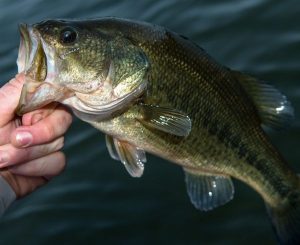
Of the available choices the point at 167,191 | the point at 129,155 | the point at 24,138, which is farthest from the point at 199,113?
the point at 167,191

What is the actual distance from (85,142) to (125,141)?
7.98 feet

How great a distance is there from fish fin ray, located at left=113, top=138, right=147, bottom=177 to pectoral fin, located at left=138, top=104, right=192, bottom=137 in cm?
17

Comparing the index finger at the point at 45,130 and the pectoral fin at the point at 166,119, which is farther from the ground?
the pectoral fin at the point at 166,119

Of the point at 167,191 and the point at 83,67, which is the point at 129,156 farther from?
the point at 167,191

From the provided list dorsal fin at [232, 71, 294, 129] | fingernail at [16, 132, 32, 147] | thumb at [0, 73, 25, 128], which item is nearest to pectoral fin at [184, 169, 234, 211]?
dorsal fin at [232, 71, 294, 129]

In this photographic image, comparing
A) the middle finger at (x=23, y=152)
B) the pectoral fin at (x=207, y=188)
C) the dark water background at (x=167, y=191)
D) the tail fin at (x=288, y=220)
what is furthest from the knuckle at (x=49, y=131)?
the dark water background at (x=167, y=191)

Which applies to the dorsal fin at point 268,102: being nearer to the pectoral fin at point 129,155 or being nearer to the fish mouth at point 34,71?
the pectoral fin at point 129,155

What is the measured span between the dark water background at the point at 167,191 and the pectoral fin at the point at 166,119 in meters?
1.56

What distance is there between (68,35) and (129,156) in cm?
58

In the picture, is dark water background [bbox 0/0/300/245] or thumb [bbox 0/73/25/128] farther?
dark water background [bbox 0/0/300/245]

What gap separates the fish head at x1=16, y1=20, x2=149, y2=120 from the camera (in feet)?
7.35

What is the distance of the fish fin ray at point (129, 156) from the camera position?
2.49m

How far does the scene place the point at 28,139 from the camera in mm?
2451

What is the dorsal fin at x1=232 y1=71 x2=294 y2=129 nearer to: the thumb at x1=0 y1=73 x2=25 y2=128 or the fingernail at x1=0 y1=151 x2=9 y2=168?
the thumb at x1=0 y1=73 x2=25 y2=128
